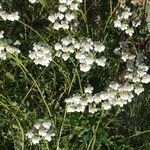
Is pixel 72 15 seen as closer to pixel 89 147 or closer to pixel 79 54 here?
pixel 79 54

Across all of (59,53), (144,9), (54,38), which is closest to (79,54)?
(59,53)

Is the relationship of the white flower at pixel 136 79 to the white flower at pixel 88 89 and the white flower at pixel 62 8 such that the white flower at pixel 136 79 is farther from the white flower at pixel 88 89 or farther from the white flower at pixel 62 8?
the white flower at pixel 62 8

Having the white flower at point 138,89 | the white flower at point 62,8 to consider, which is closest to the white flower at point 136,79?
the white flower at point 138,89

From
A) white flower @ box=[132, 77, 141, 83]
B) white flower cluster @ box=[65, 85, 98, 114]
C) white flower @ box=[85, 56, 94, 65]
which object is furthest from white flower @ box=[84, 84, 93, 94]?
white flower @ box=[132, 77, 141, 83]

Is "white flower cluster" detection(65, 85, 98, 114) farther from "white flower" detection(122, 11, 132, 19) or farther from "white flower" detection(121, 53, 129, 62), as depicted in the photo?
"white flower" detection(122, 11, 132, 19)

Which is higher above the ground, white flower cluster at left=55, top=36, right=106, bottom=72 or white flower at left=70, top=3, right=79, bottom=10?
white flower at left=70, top=3, right=79, bottom=10

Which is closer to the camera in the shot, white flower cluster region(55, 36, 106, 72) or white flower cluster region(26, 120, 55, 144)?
white flower cluster region(26, 120, 55, 144)

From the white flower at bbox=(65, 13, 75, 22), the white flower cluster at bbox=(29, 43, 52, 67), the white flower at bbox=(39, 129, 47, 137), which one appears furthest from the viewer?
the white flower at bbox=(65, 13, 75, 22)
